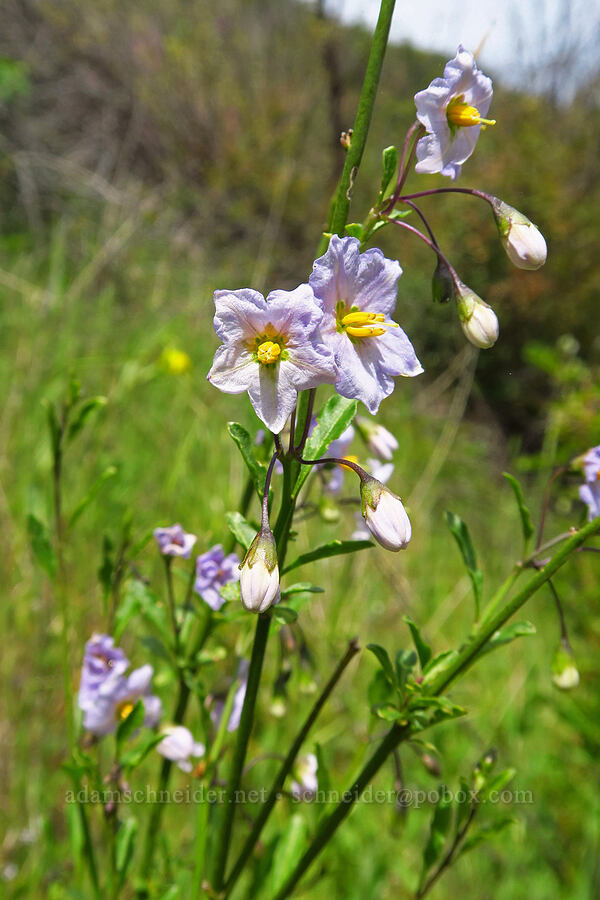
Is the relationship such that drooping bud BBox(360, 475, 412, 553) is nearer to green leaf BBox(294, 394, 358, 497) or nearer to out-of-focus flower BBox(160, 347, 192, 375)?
green leaf BBox(294, 394, 358, 497)

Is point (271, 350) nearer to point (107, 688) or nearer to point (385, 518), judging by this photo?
point (385, 518)

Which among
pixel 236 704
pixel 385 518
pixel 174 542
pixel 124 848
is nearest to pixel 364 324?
pixel 385 518

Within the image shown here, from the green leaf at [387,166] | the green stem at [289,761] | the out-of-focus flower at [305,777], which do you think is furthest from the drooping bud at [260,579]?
the out-of-focus flower at [305,777]

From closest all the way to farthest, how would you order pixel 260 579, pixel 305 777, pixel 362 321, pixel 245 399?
pixel 260 579 → pixel 362 321 → pixel 305 777 → pixel 245 399

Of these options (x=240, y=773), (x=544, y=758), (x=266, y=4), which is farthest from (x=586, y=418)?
(x=266, y=4)

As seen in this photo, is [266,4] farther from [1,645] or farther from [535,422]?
[1,645]

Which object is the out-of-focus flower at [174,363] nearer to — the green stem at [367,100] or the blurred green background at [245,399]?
the blurred green background at [245,399]
